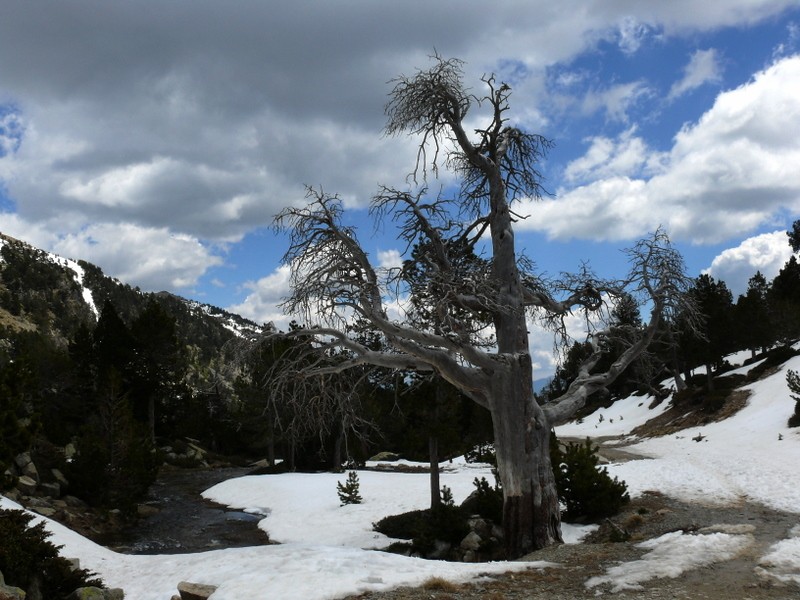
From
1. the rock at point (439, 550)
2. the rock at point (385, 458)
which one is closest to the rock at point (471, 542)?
the rock at point (439, 550)

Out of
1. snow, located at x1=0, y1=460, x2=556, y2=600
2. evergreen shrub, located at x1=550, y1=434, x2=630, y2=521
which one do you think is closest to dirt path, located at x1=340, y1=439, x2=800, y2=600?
snow, located at x1=0, y1=460, x2=556, y2=600

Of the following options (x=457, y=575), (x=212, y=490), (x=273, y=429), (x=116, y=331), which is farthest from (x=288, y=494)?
(x=116, y=331)

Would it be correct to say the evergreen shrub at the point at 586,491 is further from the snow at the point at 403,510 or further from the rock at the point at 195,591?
the rock at the point at 195,591

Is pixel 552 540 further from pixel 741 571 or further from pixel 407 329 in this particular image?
pixel 407 329

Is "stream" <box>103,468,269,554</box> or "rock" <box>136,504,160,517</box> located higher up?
"rock" <box>136,504,160,517</box>

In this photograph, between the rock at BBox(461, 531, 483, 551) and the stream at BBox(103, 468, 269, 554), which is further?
the stream at BBox(103, 468, 269, 554)

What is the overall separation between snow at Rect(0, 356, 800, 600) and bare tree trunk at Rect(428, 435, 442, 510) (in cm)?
176

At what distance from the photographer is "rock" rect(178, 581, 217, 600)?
23.9 feet

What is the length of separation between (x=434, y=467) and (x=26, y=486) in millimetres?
13185

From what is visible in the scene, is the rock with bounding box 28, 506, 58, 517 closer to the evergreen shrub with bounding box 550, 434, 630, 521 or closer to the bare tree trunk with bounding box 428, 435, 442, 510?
the bare tree trunk with bounding box 428, 435, 442, 510

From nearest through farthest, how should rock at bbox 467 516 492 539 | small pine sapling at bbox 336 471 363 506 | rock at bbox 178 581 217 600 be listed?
rock at bbox 178 581 217 600
rock at bbox 467 516 492 539
small pine sapling at bbox 336 471 363 506

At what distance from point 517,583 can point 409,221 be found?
764 centimetres

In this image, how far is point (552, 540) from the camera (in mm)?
10883

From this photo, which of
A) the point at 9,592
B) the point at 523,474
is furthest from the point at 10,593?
the point at 523,474
